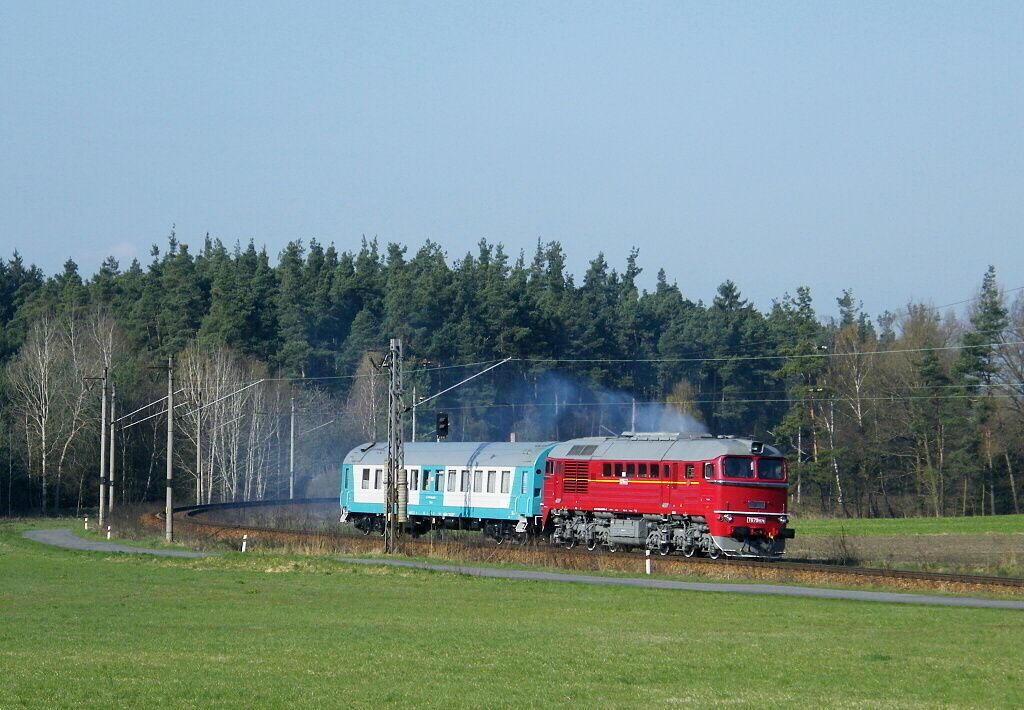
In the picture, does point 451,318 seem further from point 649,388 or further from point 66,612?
point 66,612

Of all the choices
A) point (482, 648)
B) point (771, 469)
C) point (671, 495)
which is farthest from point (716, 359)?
point (482, 648)

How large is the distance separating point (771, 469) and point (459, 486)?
49.8 ft

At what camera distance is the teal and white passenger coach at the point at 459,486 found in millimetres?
50000

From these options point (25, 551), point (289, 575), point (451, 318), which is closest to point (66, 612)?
point (289, 575)

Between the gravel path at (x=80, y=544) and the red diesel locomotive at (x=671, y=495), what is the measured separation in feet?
44.4

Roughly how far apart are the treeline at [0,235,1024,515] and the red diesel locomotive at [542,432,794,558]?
34391mm

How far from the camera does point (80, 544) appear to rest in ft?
185

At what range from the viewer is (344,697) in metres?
15.7

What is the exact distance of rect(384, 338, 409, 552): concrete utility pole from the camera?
4619 centimetres

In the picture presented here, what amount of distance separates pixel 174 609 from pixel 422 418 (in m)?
66.9

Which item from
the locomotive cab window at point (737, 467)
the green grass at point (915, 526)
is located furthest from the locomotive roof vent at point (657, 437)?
the green grass at point (915, 526)

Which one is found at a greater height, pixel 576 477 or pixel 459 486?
pixel 576 477

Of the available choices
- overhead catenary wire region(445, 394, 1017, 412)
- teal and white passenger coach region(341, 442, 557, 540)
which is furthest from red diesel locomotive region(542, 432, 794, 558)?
overhead catenary wire region(445, 394, 1017, 412)

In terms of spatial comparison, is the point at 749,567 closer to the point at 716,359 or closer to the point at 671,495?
the point at 671,495
